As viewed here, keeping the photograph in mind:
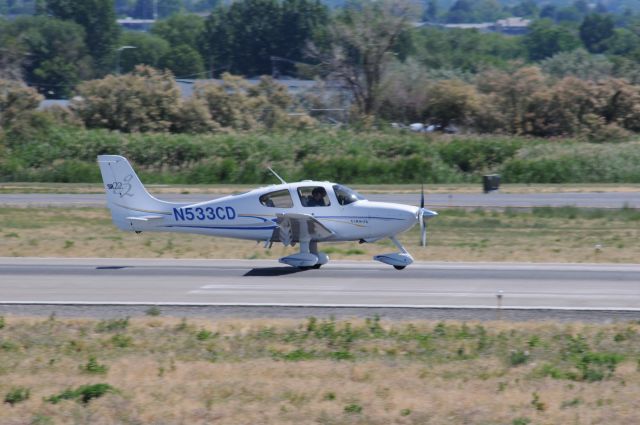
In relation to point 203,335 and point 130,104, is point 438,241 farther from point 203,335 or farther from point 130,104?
point 130,104

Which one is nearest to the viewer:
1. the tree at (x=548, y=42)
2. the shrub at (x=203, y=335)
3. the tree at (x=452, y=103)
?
the shrub at (x=203, y=335)

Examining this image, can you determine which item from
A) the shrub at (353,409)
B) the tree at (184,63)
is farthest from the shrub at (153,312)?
the tree at (184,63)

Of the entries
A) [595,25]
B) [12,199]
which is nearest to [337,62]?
[12,199]

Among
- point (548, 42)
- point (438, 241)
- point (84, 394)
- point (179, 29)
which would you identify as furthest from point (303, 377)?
point (548, 42)

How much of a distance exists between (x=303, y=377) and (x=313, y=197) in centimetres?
886

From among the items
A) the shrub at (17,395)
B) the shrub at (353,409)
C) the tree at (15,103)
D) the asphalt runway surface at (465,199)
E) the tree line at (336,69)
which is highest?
the tree line at (336,69)

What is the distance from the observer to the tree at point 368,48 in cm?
7288

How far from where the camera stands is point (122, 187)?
73.7 feet

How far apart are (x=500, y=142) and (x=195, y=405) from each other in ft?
153

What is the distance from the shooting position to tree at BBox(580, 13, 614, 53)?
16338cm

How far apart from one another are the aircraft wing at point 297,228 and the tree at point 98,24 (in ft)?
354

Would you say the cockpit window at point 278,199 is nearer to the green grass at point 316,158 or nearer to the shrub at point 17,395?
the shrub at point 17,395

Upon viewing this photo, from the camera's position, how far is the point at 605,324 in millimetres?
15750

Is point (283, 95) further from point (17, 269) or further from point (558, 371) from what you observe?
point (558, 371)
